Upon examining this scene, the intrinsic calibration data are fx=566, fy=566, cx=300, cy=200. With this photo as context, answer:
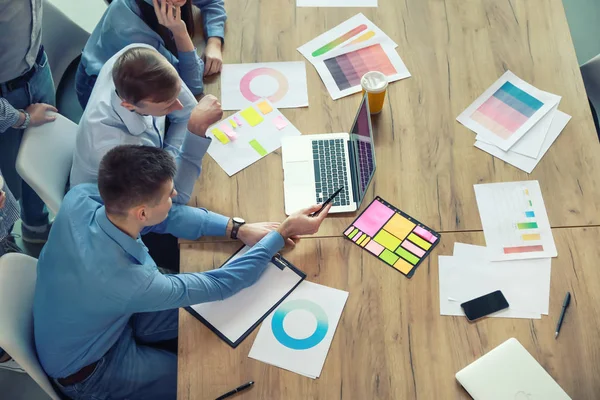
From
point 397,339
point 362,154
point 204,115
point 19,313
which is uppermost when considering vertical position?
point 204,115

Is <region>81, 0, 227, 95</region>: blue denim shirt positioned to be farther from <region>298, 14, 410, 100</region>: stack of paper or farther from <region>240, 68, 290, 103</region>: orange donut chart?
<region>298, 14, 410, 100</region>: stack of paper

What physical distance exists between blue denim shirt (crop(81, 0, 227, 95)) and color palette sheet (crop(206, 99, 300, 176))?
0.69 feet

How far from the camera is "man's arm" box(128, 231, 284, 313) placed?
1.49 m

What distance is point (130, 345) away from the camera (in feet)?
5.60

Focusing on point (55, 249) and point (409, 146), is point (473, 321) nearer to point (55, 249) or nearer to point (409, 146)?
point (409, 146)

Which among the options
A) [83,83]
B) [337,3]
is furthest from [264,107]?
[83,83]

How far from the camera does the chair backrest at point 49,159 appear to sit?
1.73 m

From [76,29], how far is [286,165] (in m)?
1.19

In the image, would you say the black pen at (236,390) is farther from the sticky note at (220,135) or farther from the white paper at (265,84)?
the white paper at (265,84)

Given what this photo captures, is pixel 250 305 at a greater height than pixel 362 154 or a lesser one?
lesser

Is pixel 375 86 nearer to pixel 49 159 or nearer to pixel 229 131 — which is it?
pixel 229 131

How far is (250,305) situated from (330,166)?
21.0 inches

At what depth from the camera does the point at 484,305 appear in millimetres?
1591

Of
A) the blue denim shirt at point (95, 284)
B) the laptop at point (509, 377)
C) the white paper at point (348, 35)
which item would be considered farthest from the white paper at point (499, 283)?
the white paper at point (348, 35)
